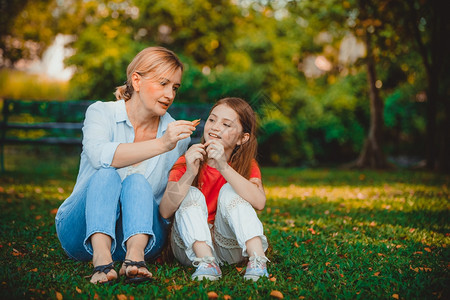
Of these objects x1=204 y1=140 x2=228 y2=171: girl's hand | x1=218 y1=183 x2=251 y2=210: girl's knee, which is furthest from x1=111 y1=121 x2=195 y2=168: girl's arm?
x1=218 y1=183 x2=251 y2=210: girl's knee

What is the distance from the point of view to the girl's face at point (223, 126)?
2.90 meters

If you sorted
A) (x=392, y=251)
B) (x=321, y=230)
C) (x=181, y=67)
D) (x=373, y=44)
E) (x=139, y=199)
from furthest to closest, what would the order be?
(x=373, y=44)
(x=321, y=230)
(x=392, y=251)
(x=181, y=67)
(x=139, y=199)

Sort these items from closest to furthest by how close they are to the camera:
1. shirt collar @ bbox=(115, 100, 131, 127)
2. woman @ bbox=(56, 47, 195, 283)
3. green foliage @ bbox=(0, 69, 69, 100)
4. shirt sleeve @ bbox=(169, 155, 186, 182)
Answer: woman @ bbox=(56, 47, 195, 283)
shirt sleeve @ bbox=(169, 155, 186, 182)
shirt collar @ bbox=(115, 100, 131, 127)
green foliage @ bbox=(0, 69, 69, 100)

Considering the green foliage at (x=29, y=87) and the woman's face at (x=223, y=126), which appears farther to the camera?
the green foliage at (x=29, y=87)

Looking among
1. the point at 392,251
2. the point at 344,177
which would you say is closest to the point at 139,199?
the point at 392,251

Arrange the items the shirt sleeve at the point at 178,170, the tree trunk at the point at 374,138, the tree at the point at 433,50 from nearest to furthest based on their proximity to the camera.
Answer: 1. the shirt sleeve at the point at 178,170
2. the tree at the point at 433,50
3. the tree trunk at the point at 374,138

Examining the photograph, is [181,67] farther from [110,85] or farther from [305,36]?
[305,36]

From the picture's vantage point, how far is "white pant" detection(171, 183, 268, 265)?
2578mm

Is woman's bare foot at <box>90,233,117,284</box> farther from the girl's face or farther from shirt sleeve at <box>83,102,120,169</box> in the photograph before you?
the girl's face

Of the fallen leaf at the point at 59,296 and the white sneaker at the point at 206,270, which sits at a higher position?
the white sneaker at the point at 206,270

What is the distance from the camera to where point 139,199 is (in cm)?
253

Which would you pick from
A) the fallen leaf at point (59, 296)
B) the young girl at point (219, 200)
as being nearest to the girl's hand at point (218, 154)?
the young girl at point (219, 200)

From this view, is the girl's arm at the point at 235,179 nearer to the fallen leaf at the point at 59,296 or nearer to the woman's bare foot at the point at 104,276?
the woman's bare foot at the point at 104,276

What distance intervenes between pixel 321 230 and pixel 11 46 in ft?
57.4
